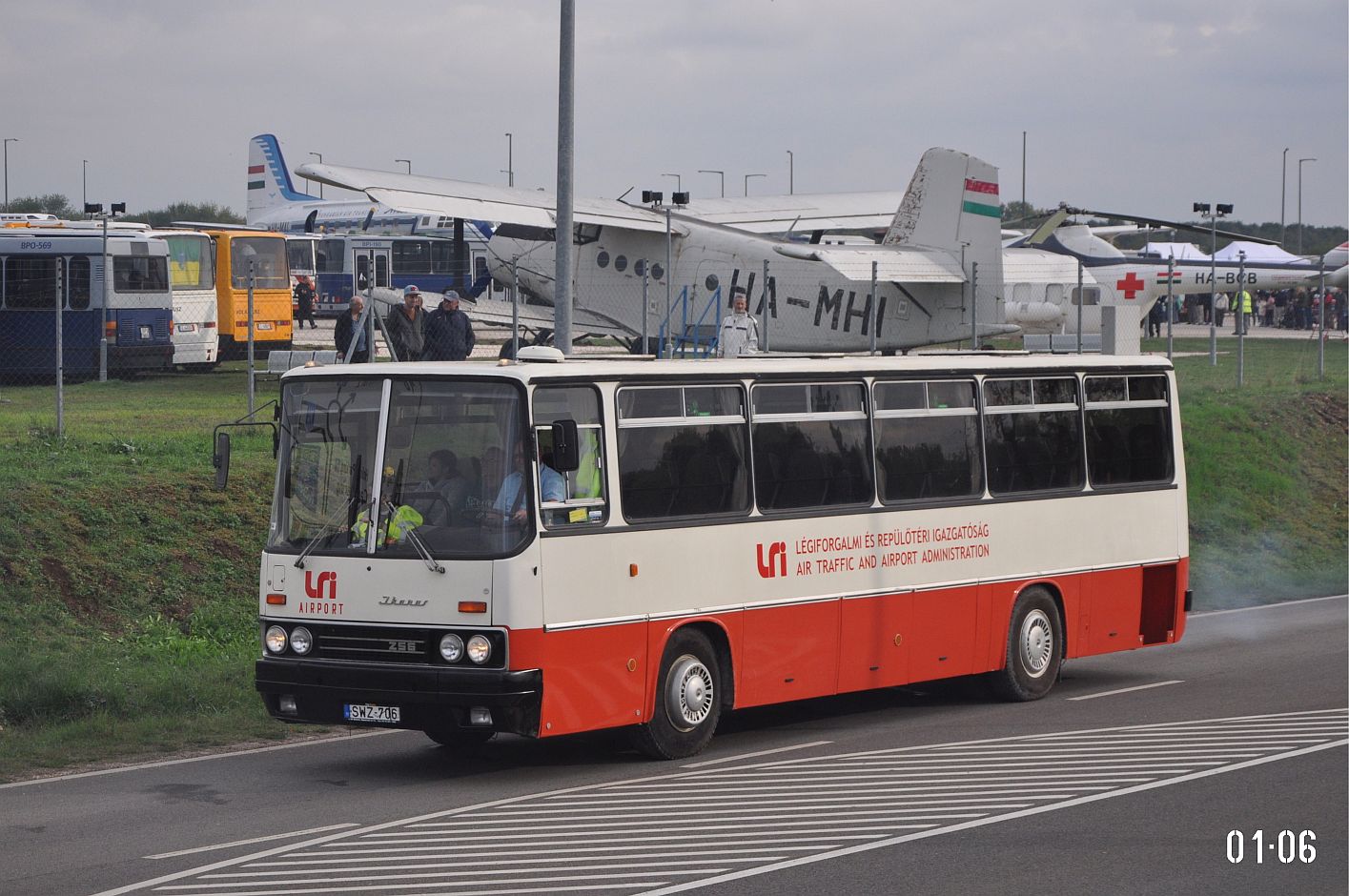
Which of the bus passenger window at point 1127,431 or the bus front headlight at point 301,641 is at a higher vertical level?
the bus passenger window at point 1127,431

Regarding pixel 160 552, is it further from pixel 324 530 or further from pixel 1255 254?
pixel 1255 254

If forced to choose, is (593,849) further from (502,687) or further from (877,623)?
(877,623)

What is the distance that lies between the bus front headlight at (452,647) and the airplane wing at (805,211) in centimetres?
2649

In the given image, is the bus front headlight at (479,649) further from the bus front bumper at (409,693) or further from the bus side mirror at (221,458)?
the bus side mirror at (221,458)

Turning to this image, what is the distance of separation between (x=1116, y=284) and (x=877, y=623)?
3876 cm

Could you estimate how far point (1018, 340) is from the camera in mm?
54156

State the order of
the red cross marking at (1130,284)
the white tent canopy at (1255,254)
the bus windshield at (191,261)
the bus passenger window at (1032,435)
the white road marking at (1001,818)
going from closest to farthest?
1. the white road marking at (1001,818)
2. the bus passenger window at (1032,435)
3. the bus windshield at (191,261)
4. the red cross marking at (1130,284)
5. the white tent canopy at (1255,254)

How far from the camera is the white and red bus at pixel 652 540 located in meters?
11.2

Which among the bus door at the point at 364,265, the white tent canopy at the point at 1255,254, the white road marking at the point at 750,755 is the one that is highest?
the white tent canopy at the point at 1255,254

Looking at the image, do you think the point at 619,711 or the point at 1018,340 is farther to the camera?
the point at 1018,340

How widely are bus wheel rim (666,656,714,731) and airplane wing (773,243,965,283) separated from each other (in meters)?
16.6

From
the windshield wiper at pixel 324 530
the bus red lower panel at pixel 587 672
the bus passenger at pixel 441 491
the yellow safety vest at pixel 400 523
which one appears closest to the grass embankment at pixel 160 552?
the windshield wiper at pixel 324 530

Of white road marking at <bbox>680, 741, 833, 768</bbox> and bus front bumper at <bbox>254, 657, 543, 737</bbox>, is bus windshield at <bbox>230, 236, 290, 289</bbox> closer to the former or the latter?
white road marking at <bbox>680, 741, 833, 768</bbox>

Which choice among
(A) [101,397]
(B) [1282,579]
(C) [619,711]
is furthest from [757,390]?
(A) [101,397]
